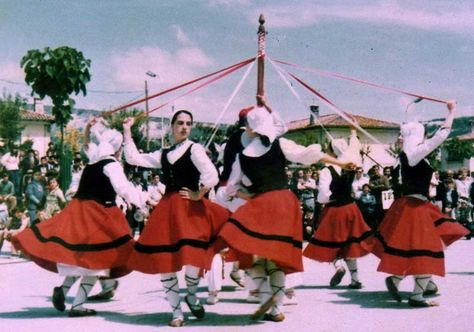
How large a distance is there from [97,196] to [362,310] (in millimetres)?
2812

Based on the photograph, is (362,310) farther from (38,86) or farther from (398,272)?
(38,86)

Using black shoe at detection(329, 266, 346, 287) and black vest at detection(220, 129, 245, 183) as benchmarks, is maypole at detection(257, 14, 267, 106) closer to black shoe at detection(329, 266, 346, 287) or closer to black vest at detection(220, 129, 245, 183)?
black vest at detection(220, 129, 245, 183)

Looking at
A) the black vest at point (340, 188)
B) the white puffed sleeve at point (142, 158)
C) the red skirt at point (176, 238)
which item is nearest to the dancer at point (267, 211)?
the red skirt at point (176, 238)

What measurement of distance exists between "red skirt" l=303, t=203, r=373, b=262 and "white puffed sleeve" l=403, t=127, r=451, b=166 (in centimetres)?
143

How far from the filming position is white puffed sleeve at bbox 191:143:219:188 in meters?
6.22

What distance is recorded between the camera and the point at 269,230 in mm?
5922

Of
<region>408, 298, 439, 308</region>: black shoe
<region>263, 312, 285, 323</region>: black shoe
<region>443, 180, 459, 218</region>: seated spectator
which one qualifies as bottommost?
<region>408, 298, 439, 308</region>: black shoe

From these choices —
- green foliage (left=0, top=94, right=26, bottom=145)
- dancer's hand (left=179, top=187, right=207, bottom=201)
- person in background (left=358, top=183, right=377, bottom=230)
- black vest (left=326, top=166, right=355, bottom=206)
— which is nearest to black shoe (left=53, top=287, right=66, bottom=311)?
dancer's hand (left=179, top=187, right=207, bottom=201)

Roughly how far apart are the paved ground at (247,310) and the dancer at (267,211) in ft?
1.57

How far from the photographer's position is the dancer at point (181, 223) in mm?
6035

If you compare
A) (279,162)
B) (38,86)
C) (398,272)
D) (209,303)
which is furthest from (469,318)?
(38,86)

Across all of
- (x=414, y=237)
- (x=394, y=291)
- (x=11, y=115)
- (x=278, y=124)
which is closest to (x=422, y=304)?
(x=394, y=291)

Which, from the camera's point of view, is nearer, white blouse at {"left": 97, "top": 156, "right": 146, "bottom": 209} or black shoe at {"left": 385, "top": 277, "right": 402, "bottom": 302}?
white blouse at {"left": 97, "top": 156, "right": 146, "bottom": 209}

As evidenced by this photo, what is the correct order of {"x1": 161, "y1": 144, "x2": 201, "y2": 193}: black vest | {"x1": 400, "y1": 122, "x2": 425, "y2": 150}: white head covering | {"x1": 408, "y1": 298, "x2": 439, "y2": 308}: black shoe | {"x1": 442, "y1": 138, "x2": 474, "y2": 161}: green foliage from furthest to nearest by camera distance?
{"x1": 442, "y1": 138, "x2": 474, "y2": 161}: green foliage < {"x1": 400, "y1": 122, "x2": 425, "y2": 150}: white head covering < {"x1": 408, "y1": 298, "x2": 439, "y2": 308}: black shoe < {"x1": 161, "y1": 144, "x2": 201, "y2": 193}: black vest
